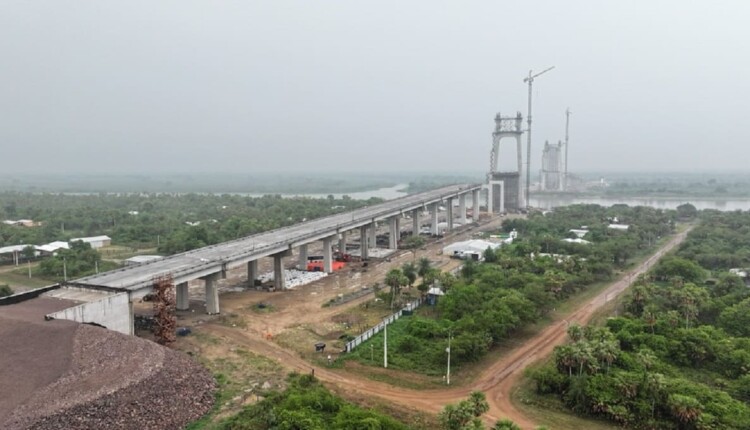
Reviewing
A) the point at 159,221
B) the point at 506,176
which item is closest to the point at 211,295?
the point at 159,221

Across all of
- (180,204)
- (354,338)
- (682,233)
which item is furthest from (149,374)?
(180,204)

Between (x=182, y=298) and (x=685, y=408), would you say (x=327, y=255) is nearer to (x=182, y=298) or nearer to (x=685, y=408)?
(x=182, y=298)

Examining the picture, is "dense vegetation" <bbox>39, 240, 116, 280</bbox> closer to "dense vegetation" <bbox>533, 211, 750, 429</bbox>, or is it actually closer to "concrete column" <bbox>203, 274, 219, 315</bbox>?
"concrete column" <bbox>203, 274, 219, 315</bbox>

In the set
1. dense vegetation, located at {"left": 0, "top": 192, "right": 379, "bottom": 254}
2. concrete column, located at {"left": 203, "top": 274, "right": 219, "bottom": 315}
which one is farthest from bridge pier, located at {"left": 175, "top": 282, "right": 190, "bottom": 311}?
dense vegetation, located at {"left": 0, "top": 192, "right": 379, "bottom": 254}

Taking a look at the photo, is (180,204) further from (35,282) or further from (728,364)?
(728,364)

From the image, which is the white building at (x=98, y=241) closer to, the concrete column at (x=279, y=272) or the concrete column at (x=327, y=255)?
the concrete column at (x=327, y=255)

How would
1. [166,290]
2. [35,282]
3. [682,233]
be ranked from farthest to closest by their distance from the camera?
[682,233], [35,282], [166,290]
